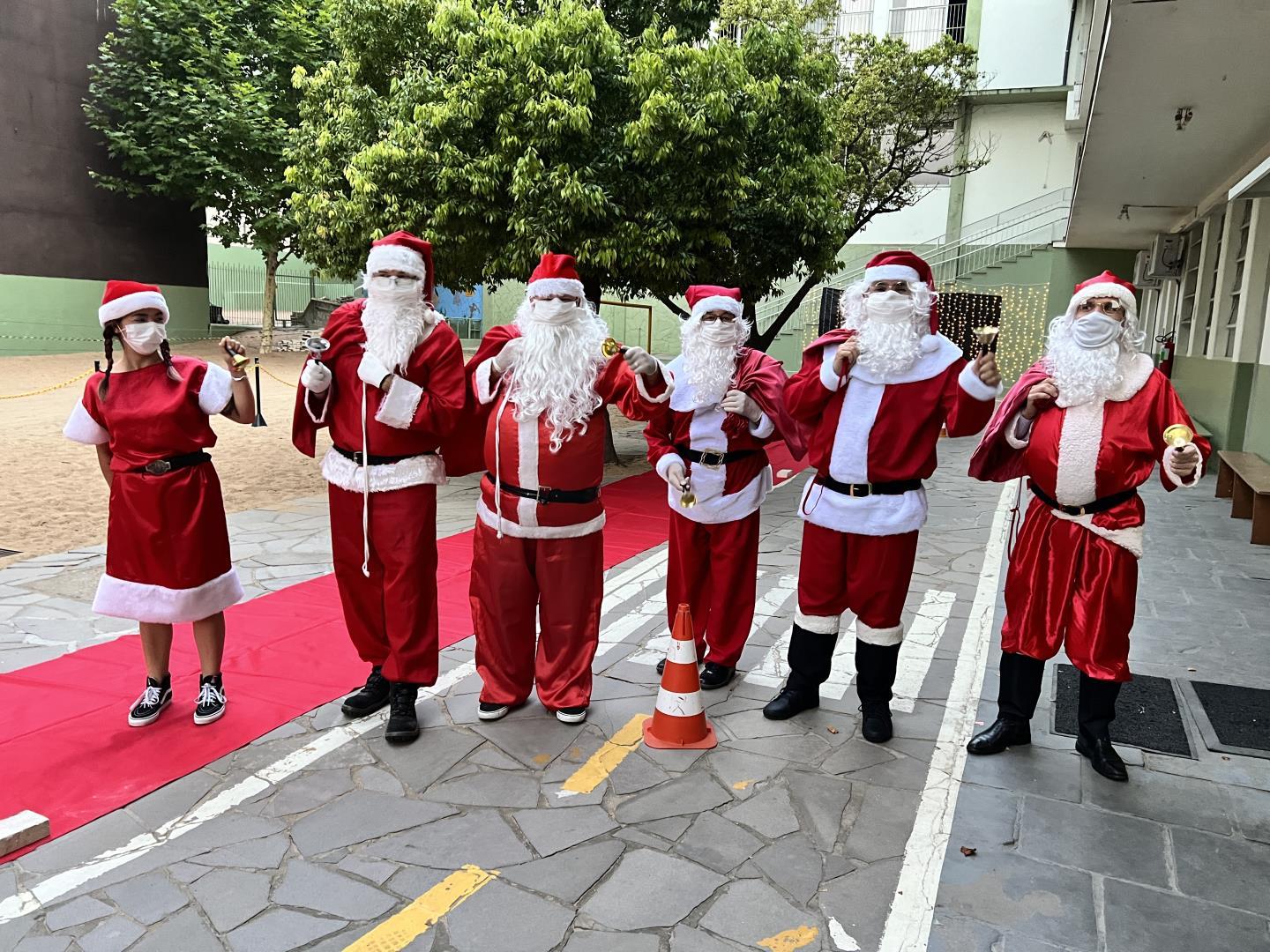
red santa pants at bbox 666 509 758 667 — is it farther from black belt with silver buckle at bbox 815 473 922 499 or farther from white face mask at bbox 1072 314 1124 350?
white face mask at bbox 1072 314 1124 350

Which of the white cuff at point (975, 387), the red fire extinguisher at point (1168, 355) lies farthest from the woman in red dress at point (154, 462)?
the red fire extinguisher at point (1168, 355)

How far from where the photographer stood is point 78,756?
12.2 feet

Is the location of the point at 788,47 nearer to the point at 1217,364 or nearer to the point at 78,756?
the point at 1217,364

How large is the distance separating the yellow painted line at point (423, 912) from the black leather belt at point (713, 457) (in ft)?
6.91

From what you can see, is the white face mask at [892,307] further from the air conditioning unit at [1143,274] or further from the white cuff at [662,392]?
the air conditioning unit at [1143,274]

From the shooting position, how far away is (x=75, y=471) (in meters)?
10.2

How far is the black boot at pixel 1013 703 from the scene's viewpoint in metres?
3.87

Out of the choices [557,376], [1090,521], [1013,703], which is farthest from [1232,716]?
[557,376]

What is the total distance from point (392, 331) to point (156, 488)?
119 cm

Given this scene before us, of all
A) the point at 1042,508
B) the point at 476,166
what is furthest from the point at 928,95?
the point at 1042,508

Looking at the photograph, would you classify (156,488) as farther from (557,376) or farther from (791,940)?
(791,940)

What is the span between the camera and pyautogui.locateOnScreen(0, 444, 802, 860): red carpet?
11.6 ft

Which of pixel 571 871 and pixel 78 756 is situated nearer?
pixel 571 871

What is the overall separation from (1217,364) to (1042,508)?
9.37 m
